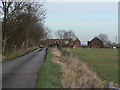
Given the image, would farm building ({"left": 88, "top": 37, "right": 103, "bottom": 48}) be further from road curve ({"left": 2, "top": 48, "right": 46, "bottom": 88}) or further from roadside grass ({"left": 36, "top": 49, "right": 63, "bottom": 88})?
roadside grass ({"left": 36, "top": 49, "right": 63, "bottom": 88})

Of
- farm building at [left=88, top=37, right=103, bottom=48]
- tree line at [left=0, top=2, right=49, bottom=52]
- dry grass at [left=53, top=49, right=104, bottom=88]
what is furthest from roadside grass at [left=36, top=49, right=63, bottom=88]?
farm building at [left=88, top=37, right=103, bottom=48]

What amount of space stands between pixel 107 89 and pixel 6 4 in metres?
23.7

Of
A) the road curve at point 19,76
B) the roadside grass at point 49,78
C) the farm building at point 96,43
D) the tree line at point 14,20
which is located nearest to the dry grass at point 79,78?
the roadside grass at point 49,78

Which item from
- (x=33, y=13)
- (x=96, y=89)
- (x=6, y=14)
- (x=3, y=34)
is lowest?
(x=96, y=89)

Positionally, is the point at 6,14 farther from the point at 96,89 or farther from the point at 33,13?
the point at 96,89

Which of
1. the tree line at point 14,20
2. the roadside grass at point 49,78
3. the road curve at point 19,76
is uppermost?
the tree line at point 14,20

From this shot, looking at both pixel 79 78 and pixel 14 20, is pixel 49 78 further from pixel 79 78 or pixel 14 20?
pixel 14 20

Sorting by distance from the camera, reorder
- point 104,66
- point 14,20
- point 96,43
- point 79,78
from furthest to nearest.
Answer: point 96,43
point 14,20
point 104,66
point 79,78

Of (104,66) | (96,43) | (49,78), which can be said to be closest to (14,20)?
(104,66)

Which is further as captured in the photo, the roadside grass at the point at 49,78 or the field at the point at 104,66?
the field at the point at 104,66

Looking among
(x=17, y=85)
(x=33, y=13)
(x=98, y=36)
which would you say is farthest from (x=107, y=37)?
(x=17, y=85)

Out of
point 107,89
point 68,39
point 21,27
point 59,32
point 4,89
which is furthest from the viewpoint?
point 59,32

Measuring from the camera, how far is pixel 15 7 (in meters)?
26.3

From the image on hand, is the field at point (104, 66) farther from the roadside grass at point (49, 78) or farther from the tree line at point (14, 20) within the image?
the tree line at point (14, 20)
